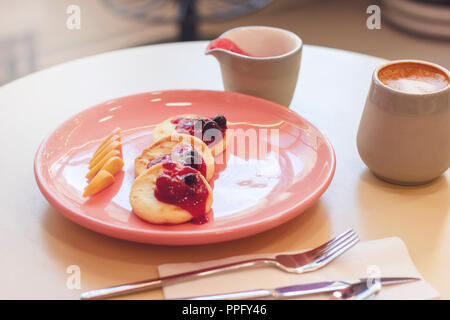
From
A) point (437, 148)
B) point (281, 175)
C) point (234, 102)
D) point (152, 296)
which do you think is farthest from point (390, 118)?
point (152, 296)

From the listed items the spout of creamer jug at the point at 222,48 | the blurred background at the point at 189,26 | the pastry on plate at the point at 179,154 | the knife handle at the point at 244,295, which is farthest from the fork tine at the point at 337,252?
the blurred background at the point at 189,26

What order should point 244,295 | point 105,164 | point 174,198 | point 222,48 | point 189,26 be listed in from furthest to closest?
1. point 189,26
2. point 222,48
3. point 105,164
4. point 174,198
5. point 244,295

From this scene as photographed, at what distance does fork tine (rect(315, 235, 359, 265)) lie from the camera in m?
0.82

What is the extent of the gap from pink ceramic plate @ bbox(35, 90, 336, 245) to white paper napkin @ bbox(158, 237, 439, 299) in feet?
0.20

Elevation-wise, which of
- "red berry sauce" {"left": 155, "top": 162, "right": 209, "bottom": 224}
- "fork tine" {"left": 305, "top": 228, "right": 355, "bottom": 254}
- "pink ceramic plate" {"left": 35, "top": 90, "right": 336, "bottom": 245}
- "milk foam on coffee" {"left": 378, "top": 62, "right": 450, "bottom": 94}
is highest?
"milk foam on coffee" {"left": 378, "top": 62, "right": 450, "bottom": 94}

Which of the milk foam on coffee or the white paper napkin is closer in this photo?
the white paper napkin

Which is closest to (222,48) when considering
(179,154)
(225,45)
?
(225,45)

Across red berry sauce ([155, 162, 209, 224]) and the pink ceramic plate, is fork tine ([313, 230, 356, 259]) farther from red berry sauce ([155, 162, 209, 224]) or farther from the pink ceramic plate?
red berry sauce ([155, 162, 209, 224])

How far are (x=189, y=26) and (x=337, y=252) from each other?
2.24 m

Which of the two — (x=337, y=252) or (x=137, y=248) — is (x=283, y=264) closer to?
(x=337, y=252)

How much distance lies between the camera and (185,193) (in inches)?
33.9

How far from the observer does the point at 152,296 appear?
773 millimetres

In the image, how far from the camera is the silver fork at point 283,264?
77 cm

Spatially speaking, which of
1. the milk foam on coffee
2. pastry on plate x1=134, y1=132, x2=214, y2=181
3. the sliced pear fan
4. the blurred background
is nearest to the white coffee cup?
the milk foam on coffee
